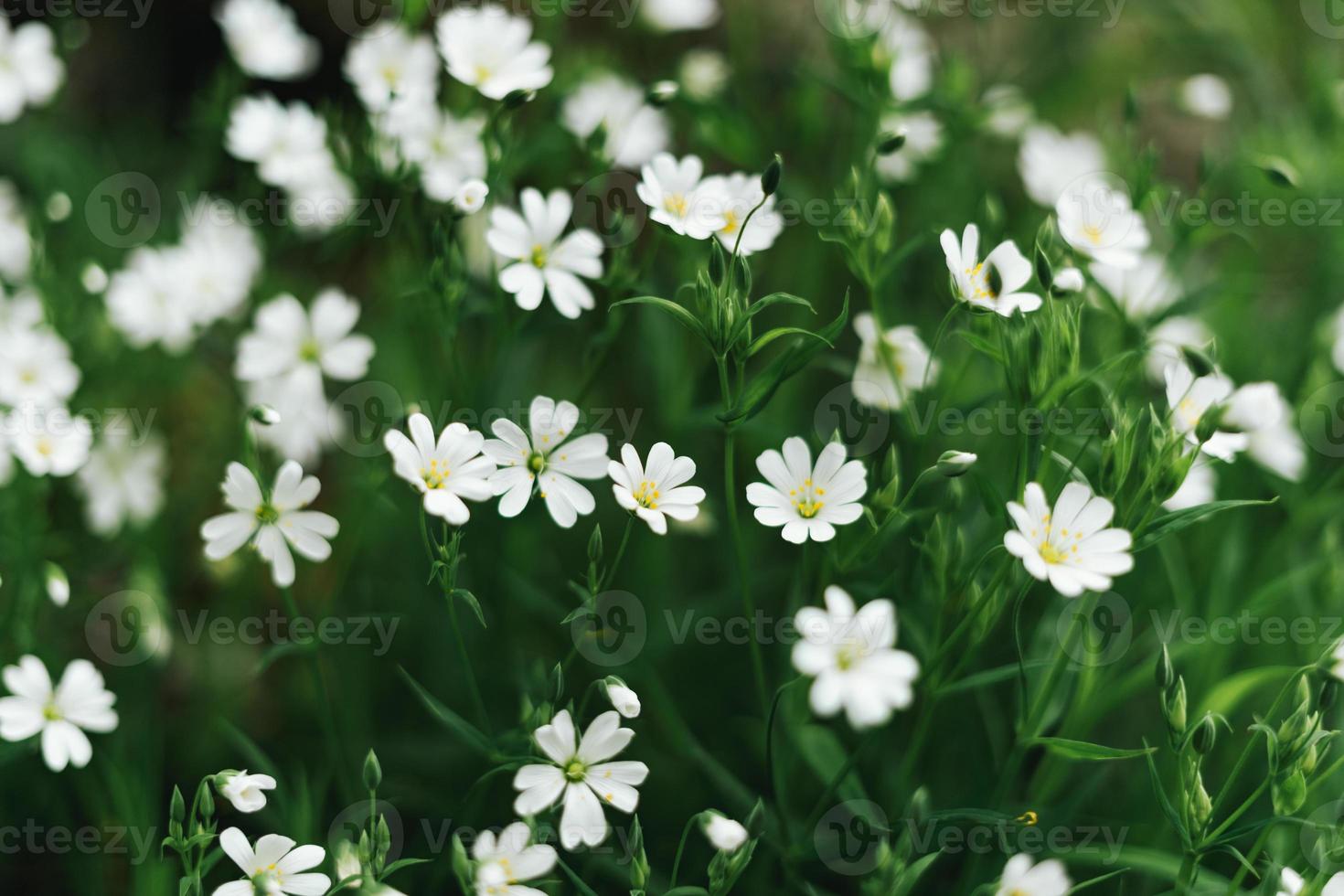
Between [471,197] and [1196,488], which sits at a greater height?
[471,197]

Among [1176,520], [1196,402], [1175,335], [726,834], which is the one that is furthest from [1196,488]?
[726,834]

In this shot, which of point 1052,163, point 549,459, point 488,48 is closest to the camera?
point 549,459

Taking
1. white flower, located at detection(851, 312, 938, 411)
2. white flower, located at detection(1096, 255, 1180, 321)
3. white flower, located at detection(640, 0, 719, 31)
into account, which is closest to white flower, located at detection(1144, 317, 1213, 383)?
white flower, located at detection(1096, 255, 1180, 321)

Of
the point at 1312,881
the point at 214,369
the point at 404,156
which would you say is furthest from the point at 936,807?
the point at 214,369

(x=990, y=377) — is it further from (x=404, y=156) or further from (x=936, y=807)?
(x=404, y=156)

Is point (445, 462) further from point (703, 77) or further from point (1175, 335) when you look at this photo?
point (1175, 335)

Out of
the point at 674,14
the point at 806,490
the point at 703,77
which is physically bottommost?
the point at 806,490

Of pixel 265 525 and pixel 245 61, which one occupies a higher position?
pixel 245 61
